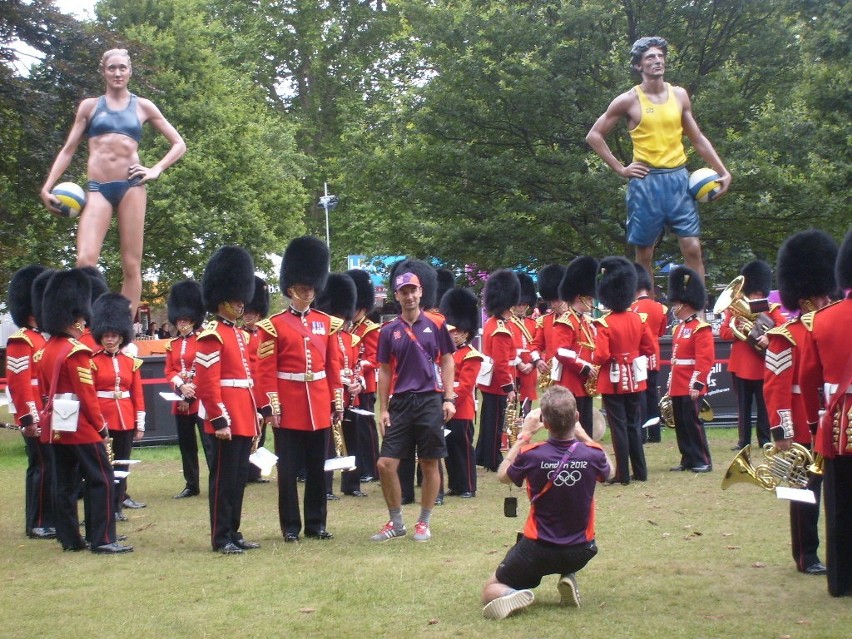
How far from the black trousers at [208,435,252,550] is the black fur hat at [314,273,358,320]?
9.42 ft

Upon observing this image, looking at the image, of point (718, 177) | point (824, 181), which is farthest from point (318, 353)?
point (824, 181)

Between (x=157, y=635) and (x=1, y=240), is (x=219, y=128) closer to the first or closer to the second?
(x=1, y=240)

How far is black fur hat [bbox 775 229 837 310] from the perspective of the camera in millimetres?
6723

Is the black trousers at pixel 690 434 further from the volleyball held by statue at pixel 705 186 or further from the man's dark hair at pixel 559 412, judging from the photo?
the man's dark hair at pixel 559 412

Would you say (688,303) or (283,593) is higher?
(688,303)

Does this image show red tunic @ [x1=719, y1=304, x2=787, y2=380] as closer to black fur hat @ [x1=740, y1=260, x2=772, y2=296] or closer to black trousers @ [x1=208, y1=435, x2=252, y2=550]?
black fur hat @ [x1=740, y1=260, x2=772, y2=296]

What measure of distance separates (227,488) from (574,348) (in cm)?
406

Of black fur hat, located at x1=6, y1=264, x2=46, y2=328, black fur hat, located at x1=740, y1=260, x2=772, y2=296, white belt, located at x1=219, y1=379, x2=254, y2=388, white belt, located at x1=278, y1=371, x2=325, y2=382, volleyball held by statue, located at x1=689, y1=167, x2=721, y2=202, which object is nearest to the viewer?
white belt, located at x1=219, y1=379, x2=254, y2=388

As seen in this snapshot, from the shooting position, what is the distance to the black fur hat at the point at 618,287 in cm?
1112

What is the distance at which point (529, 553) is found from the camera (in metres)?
5.84

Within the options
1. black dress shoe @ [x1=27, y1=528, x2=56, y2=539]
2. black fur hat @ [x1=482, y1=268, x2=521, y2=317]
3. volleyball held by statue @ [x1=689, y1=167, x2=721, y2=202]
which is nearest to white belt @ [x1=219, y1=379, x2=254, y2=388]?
black dress shoe @ [x1=27, y1=528, x2=56, y2=539]

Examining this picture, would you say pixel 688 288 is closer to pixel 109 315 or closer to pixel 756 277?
pixel 756 277

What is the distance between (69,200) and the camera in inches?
397

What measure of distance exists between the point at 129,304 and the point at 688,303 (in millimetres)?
5312
